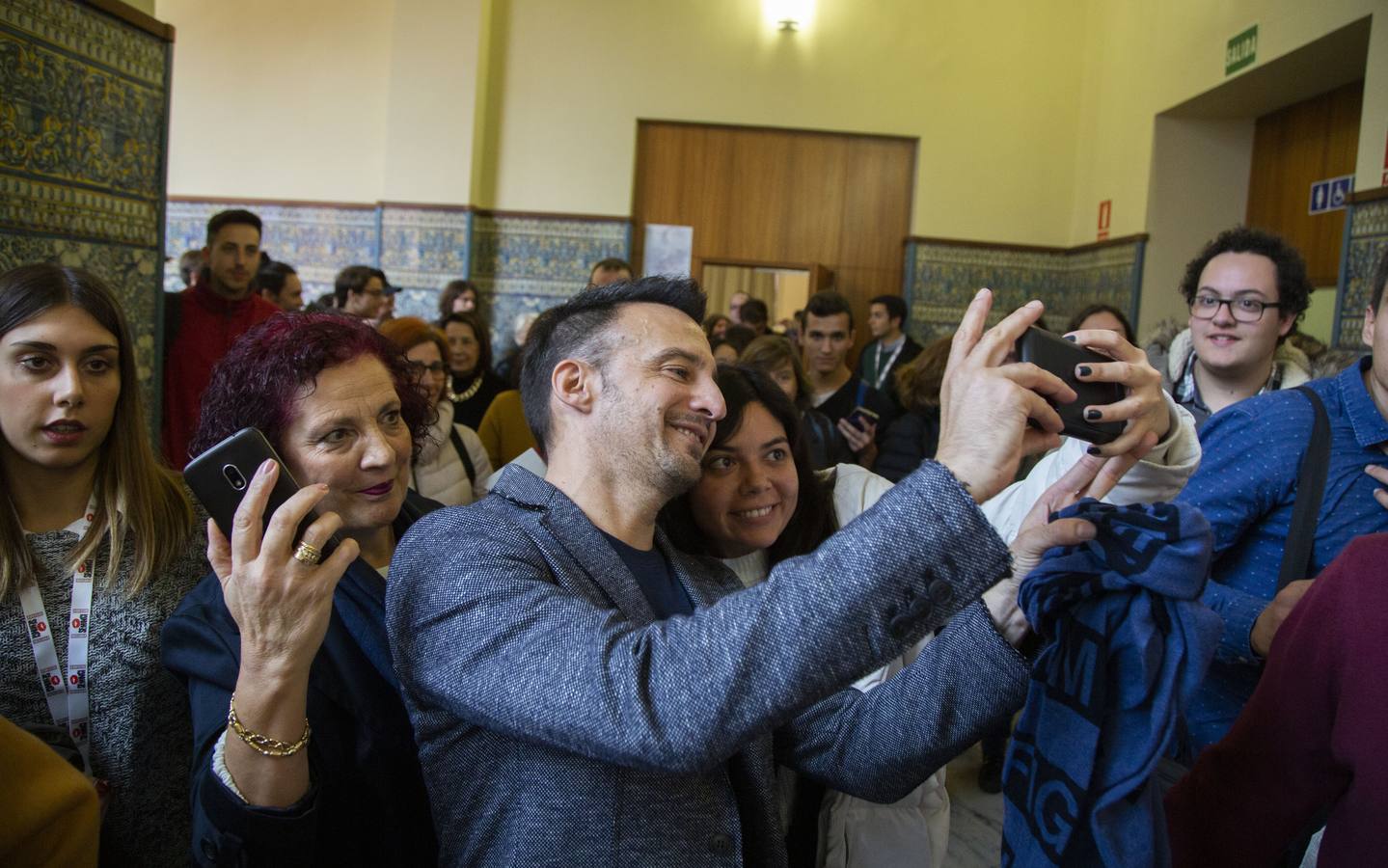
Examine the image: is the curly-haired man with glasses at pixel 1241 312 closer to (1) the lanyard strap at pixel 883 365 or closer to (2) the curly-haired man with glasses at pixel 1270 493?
(2) the curly-haired man with glasses at pixel 1270 493

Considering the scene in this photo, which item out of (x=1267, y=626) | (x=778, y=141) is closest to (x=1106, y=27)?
(x=778, y=141)

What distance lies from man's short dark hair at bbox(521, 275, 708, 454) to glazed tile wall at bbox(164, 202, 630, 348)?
22.7ft

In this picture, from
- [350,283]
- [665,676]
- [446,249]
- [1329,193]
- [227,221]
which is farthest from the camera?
[446,249]

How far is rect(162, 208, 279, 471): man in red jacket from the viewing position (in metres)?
3.62

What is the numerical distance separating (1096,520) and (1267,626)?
49 cm

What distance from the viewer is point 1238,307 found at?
2.43 metres

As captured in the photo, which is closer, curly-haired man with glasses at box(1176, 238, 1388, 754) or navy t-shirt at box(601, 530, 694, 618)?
navy t-shirt at box(601, 530, 694, 618)

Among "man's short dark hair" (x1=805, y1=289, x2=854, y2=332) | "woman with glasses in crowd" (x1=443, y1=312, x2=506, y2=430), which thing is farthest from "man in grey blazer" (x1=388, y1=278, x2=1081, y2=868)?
"man's short dark hair" (x1=805, y1=289, x2=854, y2=332)

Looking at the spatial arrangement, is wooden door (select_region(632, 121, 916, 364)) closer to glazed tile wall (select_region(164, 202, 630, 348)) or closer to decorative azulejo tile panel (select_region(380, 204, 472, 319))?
glazed tile wall (select_region(164, 202, 630, 348))

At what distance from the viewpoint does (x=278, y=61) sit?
8703mm

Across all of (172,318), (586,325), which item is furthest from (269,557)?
(172,318)

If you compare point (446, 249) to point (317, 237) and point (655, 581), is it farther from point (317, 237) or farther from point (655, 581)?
point (655, 581)

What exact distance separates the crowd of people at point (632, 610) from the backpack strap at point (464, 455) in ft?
4.71

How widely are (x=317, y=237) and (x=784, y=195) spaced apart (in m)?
4.04
